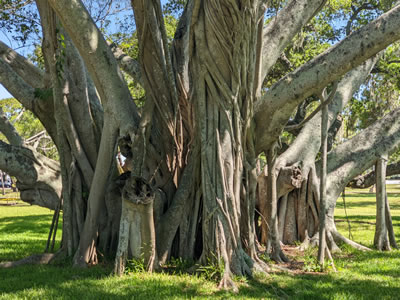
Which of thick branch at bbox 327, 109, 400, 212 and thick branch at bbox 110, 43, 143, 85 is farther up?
thick branch at bbox 110, 43, 143, 85

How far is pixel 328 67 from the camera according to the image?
17.2 feet

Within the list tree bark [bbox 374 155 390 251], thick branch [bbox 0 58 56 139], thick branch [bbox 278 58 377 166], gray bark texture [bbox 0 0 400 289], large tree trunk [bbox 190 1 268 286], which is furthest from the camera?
thick branch [bbox 278 58 377 166]

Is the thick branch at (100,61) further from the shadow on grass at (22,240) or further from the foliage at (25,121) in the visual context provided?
the foliage at (25,121)

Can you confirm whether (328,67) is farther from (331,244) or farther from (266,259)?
(331,244)

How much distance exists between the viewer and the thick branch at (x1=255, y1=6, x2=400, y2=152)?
5160 mm

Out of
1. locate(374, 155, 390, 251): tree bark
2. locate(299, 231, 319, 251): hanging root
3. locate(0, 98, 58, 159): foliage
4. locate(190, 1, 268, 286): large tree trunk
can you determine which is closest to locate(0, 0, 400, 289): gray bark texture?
locate(190, 1, 268, 286): large tree trunk

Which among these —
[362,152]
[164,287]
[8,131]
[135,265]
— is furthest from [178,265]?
[362,152]

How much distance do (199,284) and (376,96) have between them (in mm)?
11169

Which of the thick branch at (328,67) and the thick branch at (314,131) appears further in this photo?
the thick branch at (314,131)

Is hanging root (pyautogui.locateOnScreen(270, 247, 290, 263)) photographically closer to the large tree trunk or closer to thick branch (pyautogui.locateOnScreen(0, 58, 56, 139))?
the large tree trunk

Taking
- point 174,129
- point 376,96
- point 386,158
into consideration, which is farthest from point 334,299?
point 376,96

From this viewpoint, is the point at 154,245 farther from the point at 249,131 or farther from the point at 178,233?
the point at 249,131

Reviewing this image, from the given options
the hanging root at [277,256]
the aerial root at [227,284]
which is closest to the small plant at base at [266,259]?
the hanging root at [277,256]

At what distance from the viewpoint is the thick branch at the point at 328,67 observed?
5.16m
